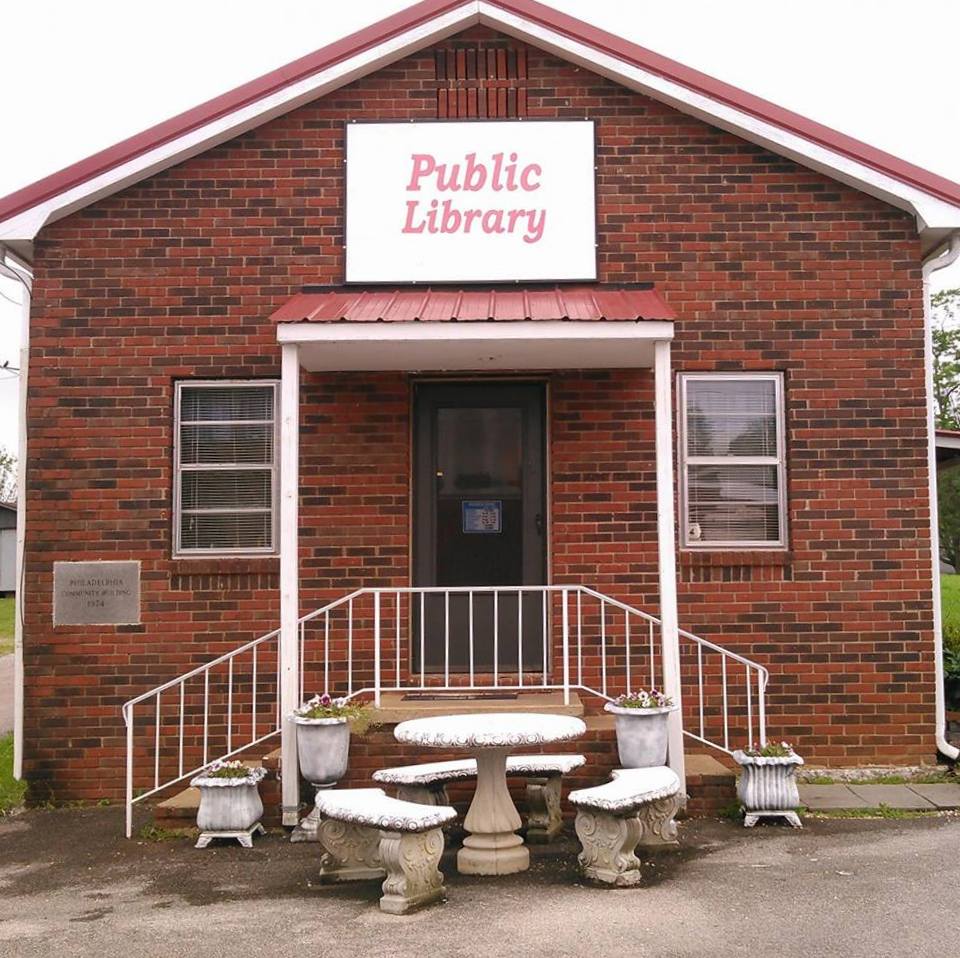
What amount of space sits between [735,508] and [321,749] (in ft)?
12.4

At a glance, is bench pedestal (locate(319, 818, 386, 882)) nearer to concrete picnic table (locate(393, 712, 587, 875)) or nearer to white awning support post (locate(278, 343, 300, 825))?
concrete picnic table (locate(393, 712, 587, 875))

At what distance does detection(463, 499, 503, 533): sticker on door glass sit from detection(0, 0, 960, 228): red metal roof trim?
3.48m

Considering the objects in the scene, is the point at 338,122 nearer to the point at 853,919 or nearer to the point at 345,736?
the point at 345,736

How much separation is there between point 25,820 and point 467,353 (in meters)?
4.51

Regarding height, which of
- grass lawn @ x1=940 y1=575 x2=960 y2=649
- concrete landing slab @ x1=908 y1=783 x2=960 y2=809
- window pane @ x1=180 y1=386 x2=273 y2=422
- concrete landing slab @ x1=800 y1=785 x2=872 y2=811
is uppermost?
window pane @ x1=180 y1=386 x2=273 y2=422

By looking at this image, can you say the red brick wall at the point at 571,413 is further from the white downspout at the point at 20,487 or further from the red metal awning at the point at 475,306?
the red metal awning at the point at 475,306

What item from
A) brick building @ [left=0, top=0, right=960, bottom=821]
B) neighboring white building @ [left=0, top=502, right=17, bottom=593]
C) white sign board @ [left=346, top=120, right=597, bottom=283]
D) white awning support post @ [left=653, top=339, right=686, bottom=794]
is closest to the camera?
white awning support post @ [left=653, top=339, right=686, bottom=794]

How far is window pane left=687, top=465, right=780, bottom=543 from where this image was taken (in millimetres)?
9023

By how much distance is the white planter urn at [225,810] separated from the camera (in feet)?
23.5

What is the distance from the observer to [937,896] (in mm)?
5793

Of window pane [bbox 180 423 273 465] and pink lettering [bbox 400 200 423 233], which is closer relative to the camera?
pink lettering [bbox 400 200 423 233]

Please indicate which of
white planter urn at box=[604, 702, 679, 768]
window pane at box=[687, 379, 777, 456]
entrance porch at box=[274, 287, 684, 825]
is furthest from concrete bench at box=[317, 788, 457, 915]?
window pane at box=[687, 379, 777, 456]

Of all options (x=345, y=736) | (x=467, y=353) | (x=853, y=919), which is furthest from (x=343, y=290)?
(x=853, y=919)

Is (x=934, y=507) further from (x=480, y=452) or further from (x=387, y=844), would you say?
(x=387, y=844)
